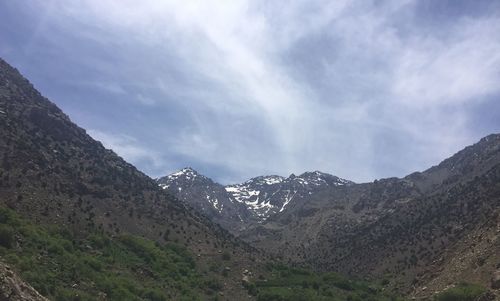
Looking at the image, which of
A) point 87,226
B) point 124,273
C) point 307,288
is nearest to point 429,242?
point 307,288

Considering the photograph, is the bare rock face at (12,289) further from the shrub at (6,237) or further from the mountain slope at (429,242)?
the mountain slope at (429,242)

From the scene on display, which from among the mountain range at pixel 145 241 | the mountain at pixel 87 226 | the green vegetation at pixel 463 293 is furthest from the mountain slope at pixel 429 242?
the mountain at pixel 87 226

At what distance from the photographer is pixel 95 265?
69.7 meters

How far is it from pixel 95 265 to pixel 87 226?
19.6 m

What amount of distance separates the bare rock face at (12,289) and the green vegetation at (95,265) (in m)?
24.7

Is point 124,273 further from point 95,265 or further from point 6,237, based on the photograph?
point 6,237

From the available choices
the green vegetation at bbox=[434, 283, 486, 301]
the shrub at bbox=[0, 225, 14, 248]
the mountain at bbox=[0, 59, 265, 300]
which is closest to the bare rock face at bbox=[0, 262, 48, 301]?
the mountain at bbox=[0, 59, 265, 300]

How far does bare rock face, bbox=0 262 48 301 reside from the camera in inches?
873

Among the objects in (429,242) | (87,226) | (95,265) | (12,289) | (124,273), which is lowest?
(12,289)

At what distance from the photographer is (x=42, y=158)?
103 metres

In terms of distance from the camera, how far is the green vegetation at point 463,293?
181 feet

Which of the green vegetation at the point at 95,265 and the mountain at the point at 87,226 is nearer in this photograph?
the green vegetation at the point at 95,265

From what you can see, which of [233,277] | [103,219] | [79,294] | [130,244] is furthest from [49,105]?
[79,294]

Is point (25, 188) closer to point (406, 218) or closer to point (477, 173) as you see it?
point (406, 218)
